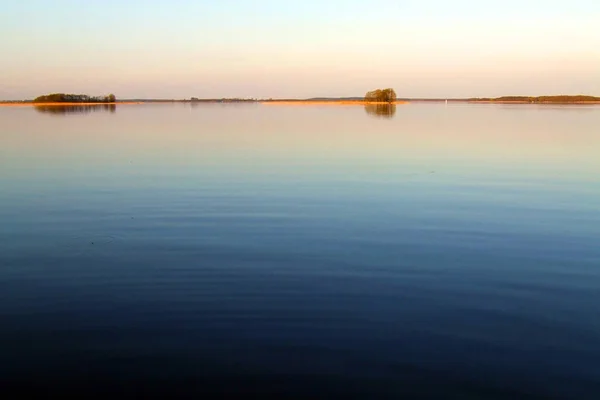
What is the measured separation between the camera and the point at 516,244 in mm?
10734

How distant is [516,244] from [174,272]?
6018 millimetres

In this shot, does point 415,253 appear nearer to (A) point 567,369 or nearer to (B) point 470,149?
(A) point 567,369

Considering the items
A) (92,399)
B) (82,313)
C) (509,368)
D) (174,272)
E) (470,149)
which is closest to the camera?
(92,399)

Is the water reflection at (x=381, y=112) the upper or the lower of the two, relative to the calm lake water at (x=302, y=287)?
upper

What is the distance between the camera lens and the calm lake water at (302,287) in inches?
228

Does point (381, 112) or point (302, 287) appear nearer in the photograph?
point (302, 287)

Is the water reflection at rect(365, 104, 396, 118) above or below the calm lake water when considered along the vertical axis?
above

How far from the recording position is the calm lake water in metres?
5.79

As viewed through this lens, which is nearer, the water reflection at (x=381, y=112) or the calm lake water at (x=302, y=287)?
the calm lake water at (x=302, y=287)

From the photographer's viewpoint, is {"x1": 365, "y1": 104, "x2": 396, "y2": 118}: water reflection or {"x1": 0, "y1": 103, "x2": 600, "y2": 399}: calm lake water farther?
{"x1": 365, "y1": 104, "x2": 396, "y2": 118}: water reflection

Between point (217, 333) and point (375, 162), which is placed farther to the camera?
point (375, 162)

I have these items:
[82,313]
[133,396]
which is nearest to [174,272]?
[82,313]

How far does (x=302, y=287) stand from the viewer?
827cm

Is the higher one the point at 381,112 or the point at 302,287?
the point at 381,112
